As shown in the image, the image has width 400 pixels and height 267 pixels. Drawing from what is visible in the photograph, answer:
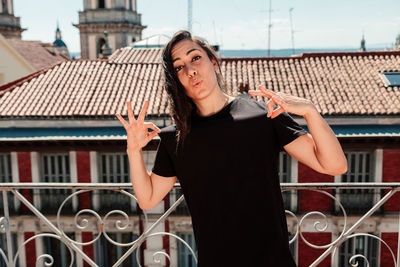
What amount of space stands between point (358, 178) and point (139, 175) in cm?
1531

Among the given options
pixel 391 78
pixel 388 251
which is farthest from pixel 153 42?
pixel 388 251

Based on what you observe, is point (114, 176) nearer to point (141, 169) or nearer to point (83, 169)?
point (83, 169)

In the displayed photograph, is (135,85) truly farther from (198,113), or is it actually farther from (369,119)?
(198,113)

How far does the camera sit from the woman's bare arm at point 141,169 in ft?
7.03

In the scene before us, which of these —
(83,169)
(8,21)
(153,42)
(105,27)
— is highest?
(8,21)

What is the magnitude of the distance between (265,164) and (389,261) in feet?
51.3

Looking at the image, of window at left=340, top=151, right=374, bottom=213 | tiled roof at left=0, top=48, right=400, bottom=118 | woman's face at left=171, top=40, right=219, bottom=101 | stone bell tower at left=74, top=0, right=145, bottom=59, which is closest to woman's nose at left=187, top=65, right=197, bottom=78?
woman's face at left=171, top=40, right=219, bottom=101

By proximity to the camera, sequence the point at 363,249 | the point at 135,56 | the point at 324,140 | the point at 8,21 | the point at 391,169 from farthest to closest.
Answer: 1. the point at 8,21
2. the point at 135,56
3. the point at 363,249
4. the point at 391,169
5. the point at 324,140

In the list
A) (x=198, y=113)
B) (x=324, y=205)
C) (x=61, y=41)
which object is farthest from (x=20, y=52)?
(x=61, y=41)

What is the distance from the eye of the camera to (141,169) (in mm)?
2143

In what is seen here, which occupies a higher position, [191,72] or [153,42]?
[153,42]

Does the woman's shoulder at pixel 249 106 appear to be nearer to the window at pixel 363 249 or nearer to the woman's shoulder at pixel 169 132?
the woman's shoulder at pixel 169 132

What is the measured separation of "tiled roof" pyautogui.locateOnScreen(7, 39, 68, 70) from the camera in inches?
1133

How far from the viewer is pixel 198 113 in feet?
6.89
